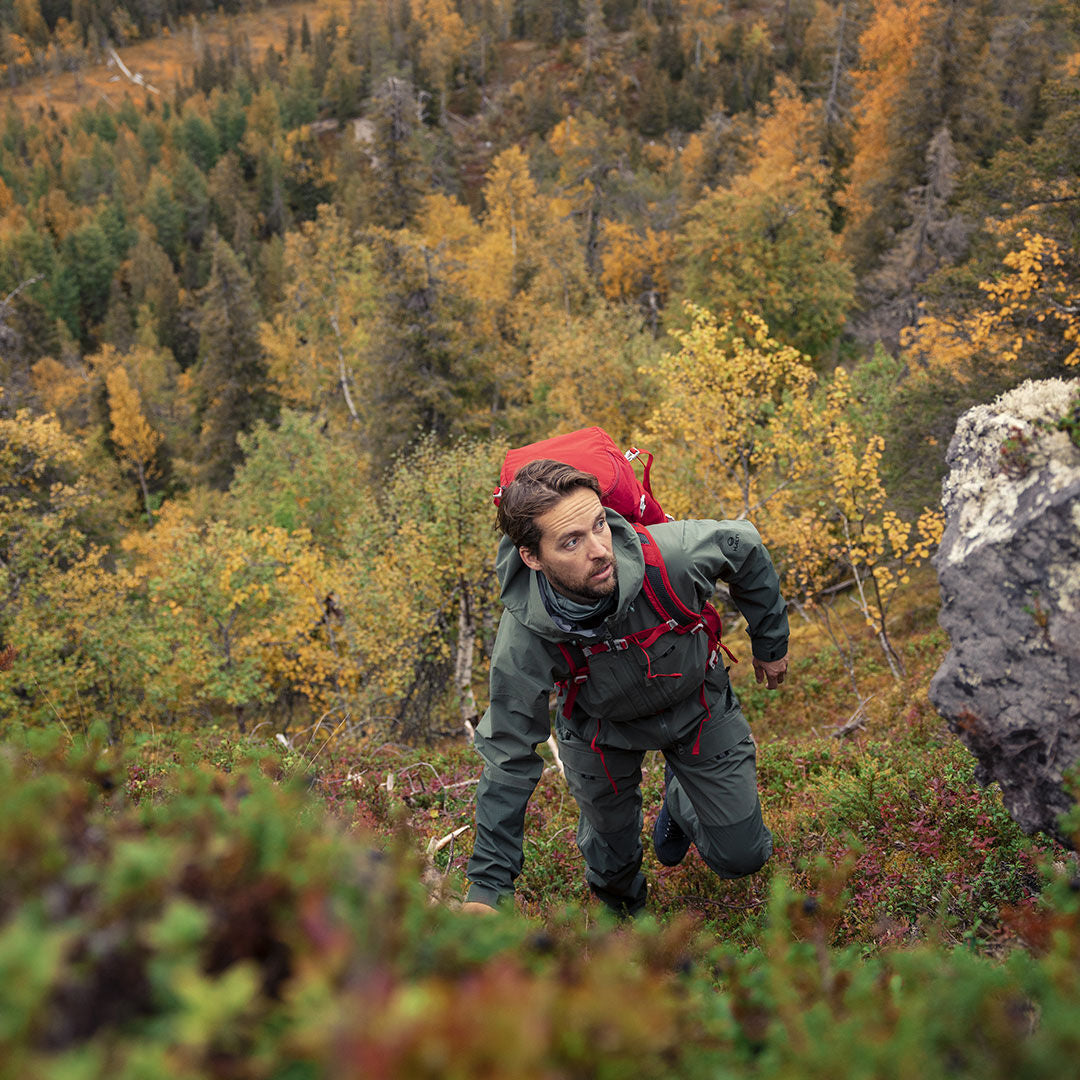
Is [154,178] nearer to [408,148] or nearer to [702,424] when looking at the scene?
[408,148]

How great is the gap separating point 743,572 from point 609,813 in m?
1.60

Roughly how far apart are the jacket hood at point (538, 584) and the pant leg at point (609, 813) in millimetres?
1074

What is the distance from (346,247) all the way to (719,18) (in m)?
67.0

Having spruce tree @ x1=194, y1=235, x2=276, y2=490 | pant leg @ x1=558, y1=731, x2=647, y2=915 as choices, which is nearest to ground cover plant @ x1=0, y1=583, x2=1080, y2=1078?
pant leg @ x1=558, y1=731, x2=647, y2=915

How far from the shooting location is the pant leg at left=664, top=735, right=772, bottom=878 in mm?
4422

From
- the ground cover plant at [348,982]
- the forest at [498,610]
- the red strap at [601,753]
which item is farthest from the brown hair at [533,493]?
the ground cover plant at [348,982]

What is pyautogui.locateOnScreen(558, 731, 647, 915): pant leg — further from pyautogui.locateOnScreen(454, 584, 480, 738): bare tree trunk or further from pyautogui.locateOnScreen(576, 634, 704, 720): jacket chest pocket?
pyautogui.locateOnScreen(454, 584, 480, 738): bare tree trunk

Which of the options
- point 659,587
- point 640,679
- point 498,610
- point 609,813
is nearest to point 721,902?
point 609,813

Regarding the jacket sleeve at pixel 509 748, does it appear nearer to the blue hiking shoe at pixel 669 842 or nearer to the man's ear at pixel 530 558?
the man's ear at pixel 530 558

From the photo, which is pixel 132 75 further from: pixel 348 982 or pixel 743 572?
pixel 348 982

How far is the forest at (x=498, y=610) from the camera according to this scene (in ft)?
4.16

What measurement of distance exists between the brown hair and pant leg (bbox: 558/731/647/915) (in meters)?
1.43

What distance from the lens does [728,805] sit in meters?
4.41

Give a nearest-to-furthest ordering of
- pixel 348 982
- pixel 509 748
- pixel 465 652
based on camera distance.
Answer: pixel 348 982 → pixel 509 748 → pixel 465 652
